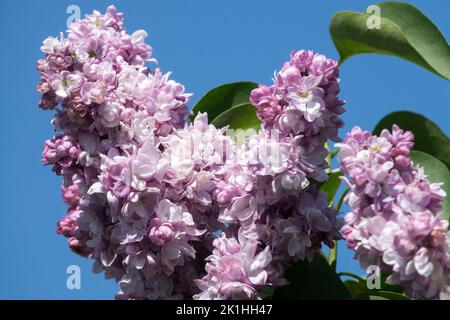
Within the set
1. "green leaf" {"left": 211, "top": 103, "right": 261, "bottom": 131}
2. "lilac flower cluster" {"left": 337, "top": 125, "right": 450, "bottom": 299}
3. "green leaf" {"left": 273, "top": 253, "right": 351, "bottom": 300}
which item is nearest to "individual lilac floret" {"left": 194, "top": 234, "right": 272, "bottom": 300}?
"green leaf" {"left": 273, "top": 253, "right": 351, "bottom": 300}

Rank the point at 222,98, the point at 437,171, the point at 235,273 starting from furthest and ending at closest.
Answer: the point at 222,98 < the point at 437,171 < the point at 235,273

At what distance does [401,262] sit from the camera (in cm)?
194

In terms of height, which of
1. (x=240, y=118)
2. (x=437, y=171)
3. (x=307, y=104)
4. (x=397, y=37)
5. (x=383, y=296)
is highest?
(x=397, y=37)

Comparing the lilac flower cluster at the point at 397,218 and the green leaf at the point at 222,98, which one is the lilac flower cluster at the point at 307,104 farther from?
the green leaf at the point at 222,98

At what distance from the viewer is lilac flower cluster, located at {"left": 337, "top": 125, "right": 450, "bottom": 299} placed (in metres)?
1.92

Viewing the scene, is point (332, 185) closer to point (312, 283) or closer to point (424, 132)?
point (424, 132)

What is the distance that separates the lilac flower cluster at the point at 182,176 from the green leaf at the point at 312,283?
4 centimetres

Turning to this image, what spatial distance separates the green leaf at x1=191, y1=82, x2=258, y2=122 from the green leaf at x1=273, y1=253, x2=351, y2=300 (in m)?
0.73

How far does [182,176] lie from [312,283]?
38 cm

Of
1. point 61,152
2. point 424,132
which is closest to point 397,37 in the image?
point 424,132

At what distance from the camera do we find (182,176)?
232 centimetres

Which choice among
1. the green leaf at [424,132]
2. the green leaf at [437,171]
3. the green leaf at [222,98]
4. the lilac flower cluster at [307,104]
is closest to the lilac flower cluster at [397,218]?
the lilac flower cluster at [307,104]

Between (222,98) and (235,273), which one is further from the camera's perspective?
(222,98)
